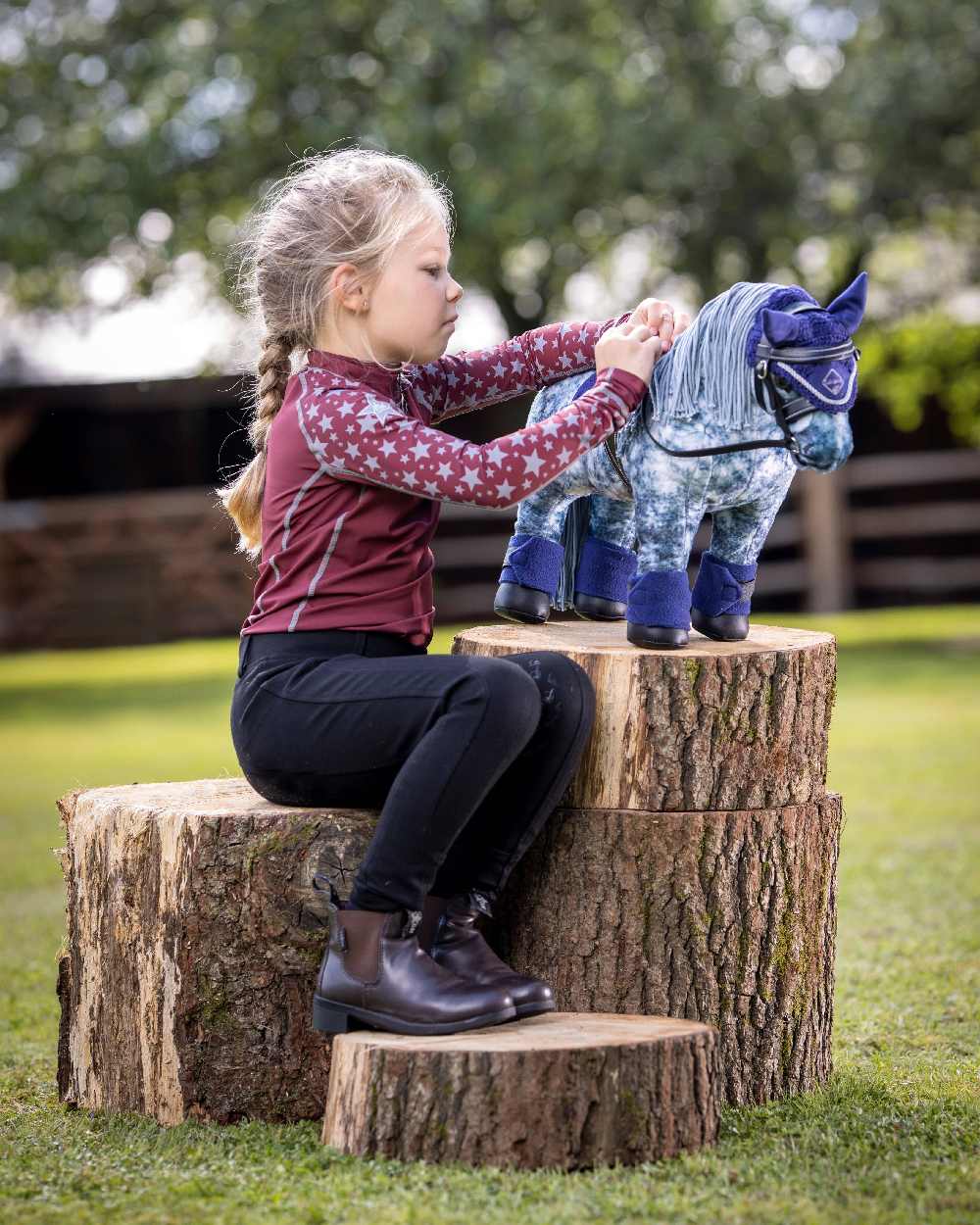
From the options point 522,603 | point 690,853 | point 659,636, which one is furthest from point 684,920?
point 522,603

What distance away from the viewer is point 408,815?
281 cm

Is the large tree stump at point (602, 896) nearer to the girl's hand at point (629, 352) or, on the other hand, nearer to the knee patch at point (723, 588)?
the knee patch at point (723, 588)

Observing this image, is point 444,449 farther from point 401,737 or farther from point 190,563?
point 190,563

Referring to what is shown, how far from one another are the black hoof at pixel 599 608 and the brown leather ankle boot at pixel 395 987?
0.91 metres

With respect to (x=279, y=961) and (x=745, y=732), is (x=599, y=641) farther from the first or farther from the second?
(x=279, y=961)

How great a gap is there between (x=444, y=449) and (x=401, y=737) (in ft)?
1.65

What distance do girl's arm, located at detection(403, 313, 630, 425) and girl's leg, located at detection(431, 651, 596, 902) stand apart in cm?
67

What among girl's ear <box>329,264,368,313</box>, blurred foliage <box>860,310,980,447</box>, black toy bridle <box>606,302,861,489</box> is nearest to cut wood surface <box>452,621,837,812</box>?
black toy bridle <box>606,302,861,489</box>

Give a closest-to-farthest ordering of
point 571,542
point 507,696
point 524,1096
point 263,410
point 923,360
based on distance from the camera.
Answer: point 524,1096 → point 507,696 → point 263,410 → point 571,542 → point 923,360

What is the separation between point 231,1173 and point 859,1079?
1332mm

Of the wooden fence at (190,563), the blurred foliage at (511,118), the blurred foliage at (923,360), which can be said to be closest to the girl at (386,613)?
the blurred foliage at (511,118)

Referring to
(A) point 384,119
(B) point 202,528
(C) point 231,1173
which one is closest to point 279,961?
(C) point 231,1173

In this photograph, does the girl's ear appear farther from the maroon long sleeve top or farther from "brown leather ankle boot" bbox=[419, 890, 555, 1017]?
"brown leather ankle boot" bbox=[419, 890, 555, 1017]

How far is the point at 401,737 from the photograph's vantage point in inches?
113
